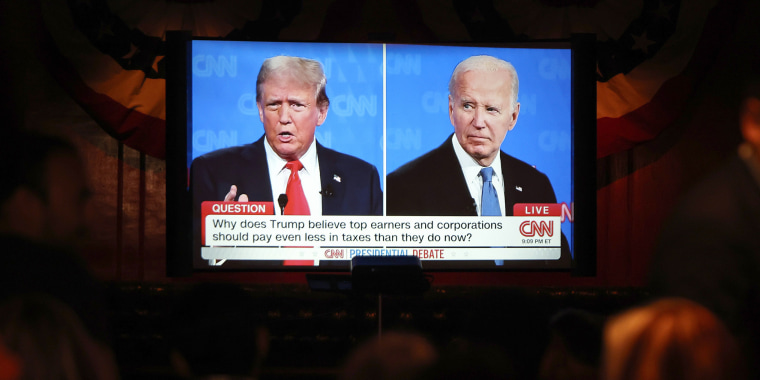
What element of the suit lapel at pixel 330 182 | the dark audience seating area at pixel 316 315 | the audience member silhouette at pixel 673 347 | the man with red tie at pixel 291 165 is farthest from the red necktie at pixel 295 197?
the audience member silhouette at pixel 673 347

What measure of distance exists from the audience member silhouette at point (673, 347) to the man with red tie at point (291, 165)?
253cm

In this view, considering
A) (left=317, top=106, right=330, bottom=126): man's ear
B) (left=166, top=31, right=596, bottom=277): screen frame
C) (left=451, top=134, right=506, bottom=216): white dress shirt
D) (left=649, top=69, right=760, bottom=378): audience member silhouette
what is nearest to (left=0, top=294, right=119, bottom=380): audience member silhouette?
(left=649, top=69, right=760, bottom=378): audience member silhouette

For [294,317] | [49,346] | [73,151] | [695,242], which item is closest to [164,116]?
[294,317]

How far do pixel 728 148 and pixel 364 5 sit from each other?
240 centimetres

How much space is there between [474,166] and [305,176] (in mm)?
893

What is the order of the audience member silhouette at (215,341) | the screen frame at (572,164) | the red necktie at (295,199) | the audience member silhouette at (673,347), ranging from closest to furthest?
the audience member silhouette at (673,347)
the audience member silhouette at (215,341)
the screen frame at (572,164)
the red necktie at (295,199)

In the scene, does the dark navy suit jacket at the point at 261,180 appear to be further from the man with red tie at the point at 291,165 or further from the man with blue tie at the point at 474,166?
the man with blue tie at the point at 474,166

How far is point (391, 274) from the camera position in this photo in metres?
2.57

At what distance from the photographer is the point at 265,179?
129 inches

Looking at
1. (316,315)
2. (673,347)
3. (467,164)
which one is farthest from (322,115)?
(673,347)

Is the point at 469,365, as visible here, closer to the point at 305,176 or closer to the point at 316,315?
the point at 305,176

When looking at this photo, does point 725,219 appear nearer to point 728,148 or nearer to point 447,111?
point 447,111

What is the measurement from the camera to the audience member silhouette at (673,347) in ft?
2.57

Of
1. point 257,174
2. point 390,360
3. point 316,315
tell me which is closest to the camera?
point 390,360
